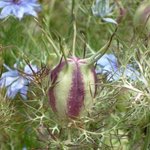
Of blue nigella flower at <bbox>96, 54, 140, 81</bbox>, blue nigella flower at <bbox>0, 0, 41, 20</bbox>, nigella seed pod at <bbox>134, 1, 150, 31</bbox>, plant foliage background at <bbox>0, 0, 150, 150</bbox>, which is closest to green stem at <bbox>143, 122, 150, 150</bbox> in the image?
plant foliage background at <bbox>0, 0, 150, 150</bbox>

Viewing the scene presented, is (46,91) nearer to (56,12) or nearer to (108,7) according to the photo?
(108,7)

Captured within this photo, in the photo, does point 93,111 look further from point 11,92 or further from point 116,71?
point 11,92

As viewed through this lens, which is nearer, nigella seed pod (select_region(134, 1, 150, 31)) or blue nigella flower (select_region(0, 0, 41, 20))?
nigella seed pod (select_region(134, 1, 150, 31))

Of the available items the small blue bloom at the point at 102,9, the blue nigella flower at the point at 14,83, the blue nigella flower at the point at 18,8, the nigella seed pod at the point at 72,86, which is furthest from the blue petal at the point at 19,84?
the small blue bloom at the point at 102,9

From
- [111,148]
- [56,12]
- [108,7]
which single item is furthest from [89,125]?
[56,12]

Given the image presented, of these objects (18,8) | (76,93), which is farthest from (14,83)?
(76,93)

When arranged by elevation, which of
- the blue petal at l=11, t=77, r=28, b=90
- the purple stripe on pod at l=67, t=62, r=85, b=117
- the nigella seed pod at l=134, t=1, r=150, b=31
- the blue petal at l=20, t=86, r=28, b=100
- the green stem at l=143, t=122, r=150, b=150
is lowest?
the green stem at l=143, t=122, r=150, b=150

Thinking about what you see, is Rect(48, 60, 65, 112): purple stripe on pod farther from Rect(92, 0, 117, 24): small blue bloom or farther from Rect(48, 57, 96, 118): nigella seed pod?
Rect(92, 0, 117, 24): small blue bloom
